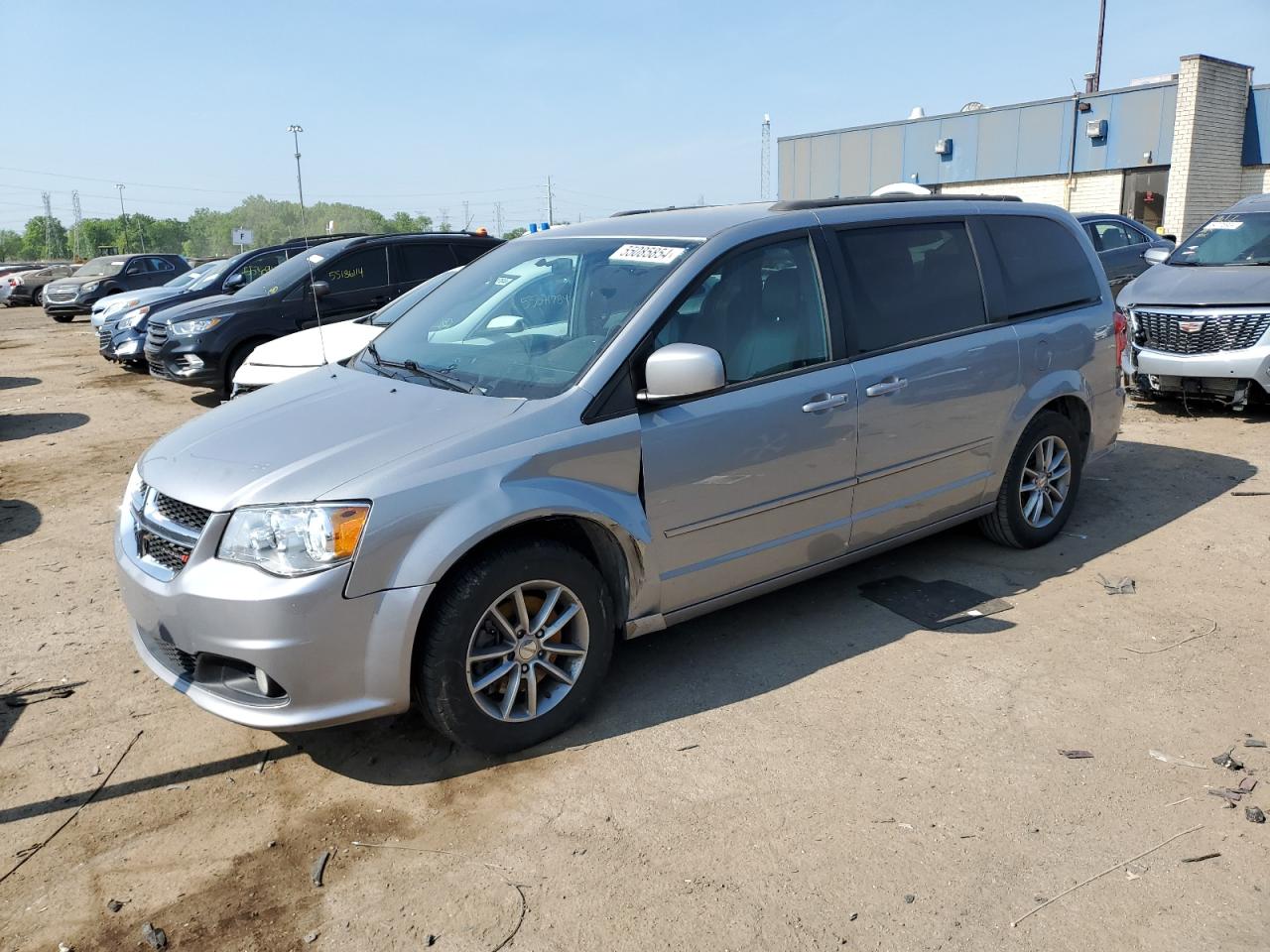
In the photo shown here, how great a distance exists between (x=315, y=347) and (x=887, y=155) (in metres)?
24.5

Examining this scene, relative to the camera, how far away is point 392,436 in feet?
11.4

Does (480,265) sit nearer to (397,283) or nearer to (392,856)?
(392,856)

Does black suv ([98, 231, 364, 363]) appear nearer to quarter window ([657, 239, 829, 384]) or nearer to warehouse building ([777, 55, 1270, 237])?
quarter window ([657, 239, 829, 384])

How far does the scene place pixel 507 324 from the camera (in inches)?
169

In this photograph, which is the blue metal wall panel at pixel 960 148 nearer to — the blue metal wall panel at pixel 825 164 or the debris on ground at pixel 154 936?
the blue metal wall panel at pixel 825 164

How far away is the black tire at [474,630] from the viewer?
332 centimetres

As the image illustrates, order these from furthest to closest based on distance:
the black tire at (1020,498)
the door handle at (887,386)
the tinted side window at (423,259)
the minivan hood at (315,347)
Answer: the tinted side window at (423,259), the minivan hood at (315,347), the black tire at (1020,498), the door handle at (887,386)

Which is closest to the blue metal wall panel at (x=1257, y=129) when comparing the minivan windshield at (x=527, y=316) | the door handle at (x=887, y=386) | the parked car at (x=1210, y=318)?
the parked car at (x=1210, y=318)

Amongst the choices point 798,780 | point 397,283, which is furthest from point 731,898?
point 397,283

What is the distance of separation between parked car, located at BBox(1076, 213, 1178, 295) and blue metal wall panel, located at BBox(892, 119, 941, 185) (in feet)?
53.2

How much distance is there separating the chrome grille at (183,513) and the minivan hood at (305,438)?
4 centimetres

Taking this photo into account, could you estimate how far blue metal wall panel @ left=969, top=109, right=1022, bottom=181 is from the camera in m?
26.3

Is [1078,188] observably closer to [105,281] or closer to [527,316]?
[105,281]

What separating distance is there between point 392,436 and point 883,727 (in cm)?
208
